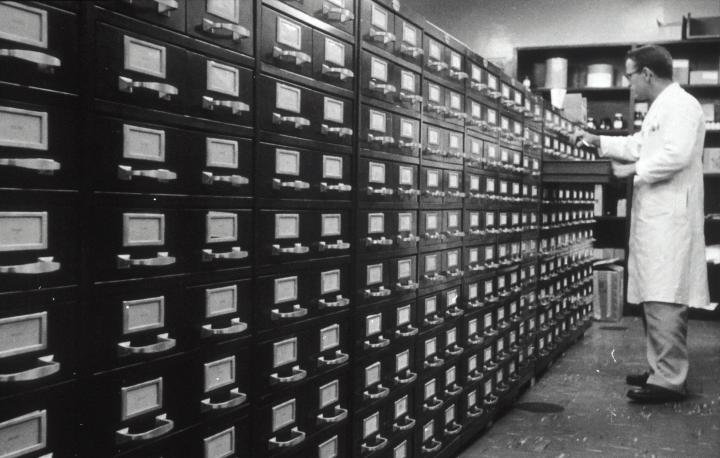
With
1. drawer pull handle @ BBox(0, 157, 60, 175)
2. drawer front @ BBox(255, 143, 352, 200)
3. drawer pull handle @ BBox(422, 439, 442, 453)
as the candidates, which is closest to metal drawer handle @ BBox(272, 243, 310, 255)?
Answer: drawer front @ BBox(255, 143, 352, 200)

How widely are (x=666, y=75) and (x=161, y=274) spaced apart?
3251mm

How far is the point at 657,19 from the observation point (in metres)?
6.92

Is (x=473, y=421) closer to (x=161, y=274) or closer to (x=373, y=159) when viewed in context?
(x=373, y=159)

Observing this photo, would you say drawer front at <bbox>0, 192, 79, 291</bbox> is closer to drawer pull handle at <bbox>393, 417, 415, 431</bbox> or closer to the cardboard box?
drawer pull handle at <bbox>393, 417, 415, 431</bbox>

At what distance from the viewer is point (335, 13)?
1984mm

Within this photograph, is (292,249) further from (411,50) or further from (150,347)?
(411,50)

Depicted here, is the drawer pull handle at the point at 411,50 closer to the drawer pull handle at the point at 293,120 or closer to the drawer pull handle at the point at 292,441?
the drawer pull handle at the point at 293,120

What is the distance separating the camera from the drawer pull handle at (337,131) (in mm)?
1979

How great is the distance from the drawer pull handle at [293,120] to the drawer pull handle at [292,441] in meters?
0.75

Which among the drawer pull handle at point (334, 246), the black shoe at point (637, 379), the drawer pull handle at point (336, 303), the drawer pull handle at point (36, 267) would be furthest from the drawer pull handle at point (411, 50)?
the black shoe at point (637, 379)

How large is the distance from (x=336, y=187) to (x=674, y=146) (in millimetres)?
2319

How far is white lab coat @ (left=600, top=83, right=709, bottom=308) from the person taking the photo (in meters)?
3.71

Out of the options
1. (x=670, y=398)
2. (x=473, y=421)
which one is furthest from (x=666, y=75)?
(x=473, y=421)

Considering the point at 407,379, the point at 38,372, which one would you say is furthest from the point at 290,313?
the point at 407,379
